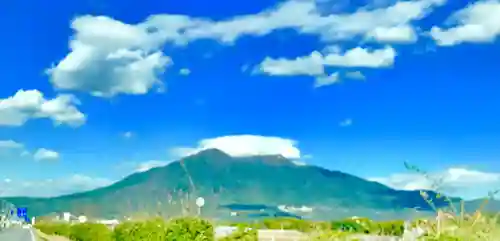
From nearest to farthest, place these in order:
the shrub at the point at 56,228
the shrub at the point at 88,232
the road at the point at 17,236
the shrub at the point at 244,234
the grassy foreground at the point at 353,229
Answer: the grassy foreground at the point at 353,229 < the shrub at the point at 244,234 < the shrub at the point at 88,232 < the road at the point at 17,236 < the shrub at the point at 56,228

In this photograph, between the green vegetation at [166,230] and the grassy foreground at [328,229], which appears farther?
the green vegetation at [166,230]

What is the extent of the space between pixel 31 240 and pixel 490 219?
3434 centimetres

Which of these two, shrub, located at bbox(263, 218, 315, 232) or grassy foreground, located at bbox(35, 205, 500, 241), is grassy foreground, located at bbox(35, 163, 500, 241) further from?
shrub, located at bbox(263, 218, 315, 232)

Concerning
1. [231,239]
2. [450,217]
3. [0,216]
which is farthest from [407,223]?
[0,216]

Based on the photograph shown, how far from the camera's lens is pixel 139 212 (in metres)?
15.0

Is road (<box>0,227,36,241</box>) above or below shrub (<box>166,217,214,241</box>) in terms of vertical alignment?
above

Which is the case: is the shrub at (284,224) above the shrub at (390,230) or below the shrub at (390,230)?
above

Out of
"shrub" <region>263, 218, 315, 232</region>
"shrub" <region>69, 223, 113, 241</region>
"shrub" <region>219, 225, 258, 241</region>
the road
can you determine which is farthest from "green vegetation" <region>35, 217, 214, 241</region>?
the road

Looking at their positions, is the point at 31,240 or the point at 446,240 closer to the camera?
the point at 446,240

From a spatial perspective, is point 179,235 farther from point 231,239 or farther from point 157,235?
point 231,239

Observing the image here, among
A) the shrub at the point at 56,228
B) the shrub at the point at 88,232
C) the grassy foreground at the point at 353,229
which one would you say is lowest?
the grassy foreground at the point at 353,229

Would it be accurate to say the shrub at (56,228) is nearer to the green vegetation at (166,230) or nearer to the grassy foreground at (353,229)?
the grassy foreground at (353,229)

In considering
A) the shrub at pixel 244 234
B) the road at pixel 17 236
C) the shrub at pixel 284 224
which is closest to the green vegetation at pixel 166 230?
the shrub at pixel 244 234

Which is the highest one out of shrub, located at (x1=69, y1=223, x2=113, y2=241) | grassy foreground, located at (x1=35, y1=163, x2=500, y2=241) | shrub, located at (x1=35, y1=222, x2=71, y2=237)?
shrub, located at (x1=35, y1=222, x2=71, y2=237)
